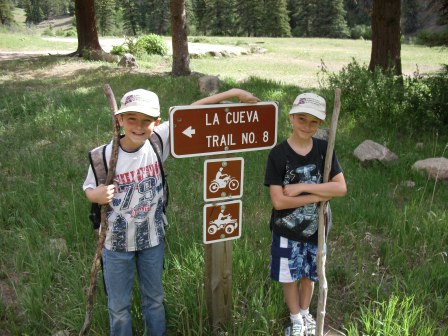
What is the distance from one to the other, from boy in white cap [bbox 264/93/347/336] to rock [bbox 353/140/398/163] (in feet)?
10.7

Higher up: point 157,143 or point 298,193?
point 157,143

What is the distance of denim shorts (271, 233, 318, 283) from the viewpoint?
258cm

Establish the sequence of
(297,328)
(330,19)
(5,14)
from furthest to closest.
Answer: (330,19), (5,14), (297,328)

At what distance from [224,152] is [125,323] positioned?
1.10 m

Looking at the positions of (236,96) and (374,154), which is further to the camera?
(374,154)

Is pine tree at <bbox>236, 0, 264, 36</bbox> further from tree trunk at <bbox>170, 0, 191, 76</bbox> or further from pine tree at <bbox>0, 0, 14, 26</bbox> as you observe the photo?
tree trunk at <bbox>170, 0, 191, 76</bbox>

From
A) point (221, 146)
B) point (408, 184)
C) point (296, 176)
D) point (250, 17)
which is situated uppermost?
point (250, 17)

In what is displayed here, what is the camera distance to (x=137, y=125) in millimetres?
2289

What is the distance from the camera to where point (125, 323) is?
2.46m

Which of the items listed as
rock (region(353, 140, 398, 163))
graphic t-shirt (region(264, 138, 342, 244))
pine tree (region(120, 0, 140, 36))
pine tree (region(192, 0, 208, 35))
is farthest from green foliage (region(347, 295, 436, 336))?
pine tree (region(120, 0, 140, 36))

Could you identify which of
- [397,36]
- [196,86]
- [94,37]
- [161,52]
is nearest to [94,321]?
[196,86]

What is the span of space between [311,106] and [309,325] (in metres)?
1.33

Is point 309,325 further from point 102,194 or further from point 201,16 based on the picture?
point 201,16

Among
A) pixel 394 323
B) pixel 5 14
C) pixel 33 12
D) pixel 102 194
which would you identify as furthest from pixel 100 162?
pixel 33 12
